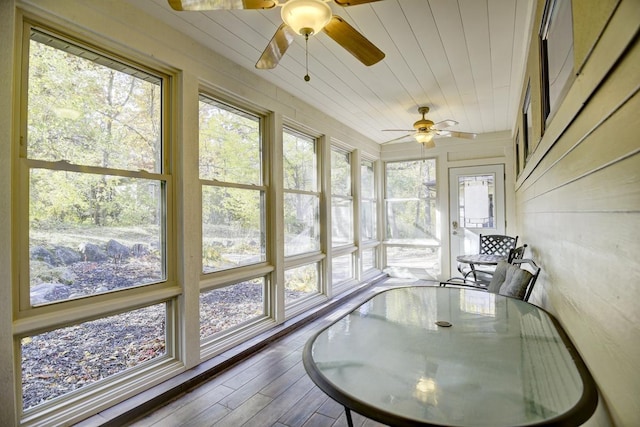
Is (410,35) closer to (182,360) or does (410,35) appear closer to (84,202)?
(84,202)

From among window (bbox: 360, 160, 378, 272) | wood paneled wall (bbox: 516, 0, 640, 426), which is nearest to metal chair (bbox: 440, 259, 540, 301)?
wood paneled wall (bbox: 516, 0, 640, 426)

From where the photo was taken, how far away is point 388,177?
5871mm

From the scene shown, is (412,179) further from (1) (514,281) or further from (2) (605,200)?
(2) (605,200)

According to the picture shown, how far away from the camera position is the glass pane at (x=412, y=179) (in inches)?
216

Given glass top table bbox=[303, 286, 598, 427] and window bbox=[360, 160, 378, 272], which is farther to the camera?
window bbox=[360, 160, 378, 272]

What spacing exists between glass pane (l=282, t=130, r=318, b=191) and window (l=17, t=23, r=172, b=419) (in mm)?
1493

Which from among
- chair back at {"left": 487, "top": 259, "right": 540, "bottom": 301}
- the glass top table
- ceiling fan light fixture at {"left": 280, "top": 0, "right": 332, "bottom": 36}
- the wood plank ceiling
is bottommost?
the glass top table

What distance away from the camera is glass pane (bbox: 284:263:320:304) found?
11.7 ft

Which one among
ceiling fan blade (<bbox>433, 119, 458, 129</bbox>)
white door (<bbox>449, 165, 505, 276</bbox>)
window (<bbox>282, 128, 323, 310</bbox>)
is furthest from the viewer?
white door (<bbox>449, 165, 505, 276</bbox>)

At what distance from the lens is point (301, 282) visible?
381cm

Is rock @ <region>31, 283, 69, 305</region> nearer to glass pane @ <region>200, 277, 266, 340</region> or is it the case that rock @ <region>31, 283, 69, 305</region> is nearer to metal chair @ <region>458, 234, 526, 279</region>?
glass pane @ <region>200, 277, 266, 340</region>

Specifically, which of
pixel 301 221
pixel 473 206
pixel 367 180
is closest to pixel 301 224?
pixel 301 221

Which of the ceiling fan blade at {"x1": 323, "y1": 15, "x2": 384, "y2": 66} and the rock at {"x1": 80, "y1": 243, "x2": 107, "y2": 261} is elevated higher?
the ceiling fan blade at {"x1": 323, "y1": 15, "x2": 384, "y2": 66}

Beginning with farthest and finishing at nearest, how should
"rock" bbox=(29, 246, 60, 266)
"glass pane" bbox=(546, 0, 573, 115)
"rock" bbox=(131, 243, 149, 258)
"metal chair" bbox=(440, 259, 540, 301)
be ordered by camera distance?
"rock" bbox=(131, 243, 149, 258)
"metal chair" bbox=(440, 259, 540, 301)
"rock" bbox=(29, 246, 60, 266)
"glass pane" bbox=(546, 0, 573, 115)
